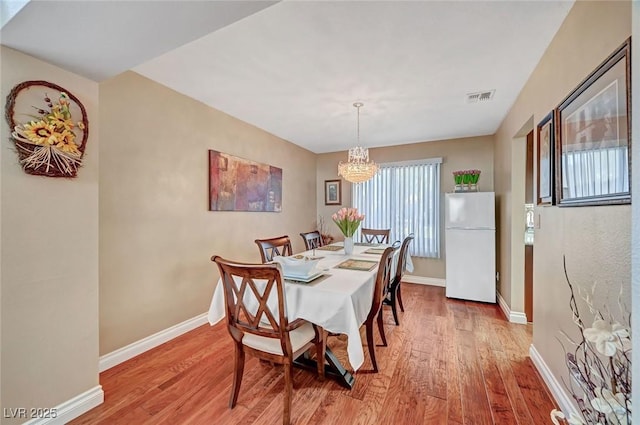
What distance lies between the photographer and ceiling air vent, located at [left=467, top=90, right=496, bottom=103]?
2.73 metres

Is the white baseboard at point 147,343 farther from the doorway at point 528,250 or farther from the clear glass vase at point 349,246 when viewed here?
the doorway at point 528,250

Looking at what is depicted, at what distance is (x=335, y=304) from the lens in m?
1.59

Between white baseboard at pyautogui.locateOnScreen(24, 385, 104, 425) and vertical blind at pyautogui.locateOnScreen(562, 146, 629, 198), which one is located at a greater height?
vertical blind at pyautogui.locateOnScreen(562, 146, 629, 198)

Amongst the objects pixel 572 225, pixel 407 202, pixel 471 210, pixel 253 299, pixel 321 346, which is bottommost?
pixel 321 346

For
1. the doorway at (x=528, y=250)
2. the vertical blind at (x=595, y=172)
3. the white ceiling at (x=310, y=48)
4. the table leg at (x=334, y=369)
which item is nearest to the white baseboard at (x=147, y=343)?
the table leg at (x=334, y=369)

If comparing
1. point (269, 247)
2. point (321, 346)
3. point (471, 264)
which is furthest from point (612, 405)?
point (471, 264)

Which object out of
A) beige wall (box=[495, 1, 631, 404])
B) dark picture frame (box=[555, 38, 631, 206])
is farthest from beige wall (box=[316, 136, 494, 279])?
dark picture frame (box=[555, 38, 631, 206])

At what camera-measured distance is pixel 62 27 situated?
125 cm

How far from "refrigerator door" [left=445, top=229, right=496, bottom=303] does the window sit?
2.25 feet

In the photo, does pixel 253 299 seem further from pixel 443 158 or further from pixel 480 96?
pixel 443 158

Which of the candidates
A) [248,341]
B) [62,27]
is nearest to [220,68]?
[62,27]

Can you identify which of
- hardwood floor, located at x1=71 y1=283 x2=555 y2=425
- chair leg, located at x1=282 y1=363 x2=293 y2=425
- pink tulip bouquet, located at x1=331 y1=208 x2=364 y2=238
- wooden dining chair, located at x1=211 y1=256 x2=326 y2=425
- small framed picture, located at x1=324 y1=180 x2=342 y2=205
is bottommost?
hardwood floor, located at x1=71 y1=283 x2=555 y2=425

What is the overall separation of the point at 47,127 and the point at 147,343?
6.27 ft

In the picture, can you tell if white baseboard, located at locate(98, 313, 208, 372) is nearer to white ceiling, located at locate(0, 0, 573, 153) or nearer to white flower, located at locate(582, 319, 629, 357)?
white ceiling, located at locate(0, 0, 573, 153)
